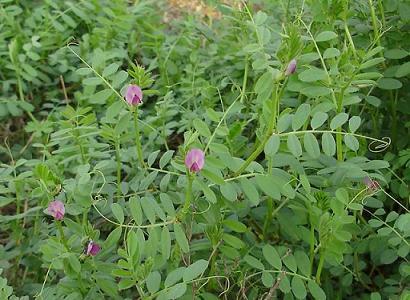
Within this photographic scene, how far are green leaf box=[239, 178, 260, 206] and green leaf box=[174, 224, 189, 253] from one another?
15 centimetres

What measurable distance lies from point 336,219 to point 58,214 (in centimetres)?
57

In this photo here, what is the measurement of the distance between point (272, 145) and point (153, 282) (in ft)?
1.13

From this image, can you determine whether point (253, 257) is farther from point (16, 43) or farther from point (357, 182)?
point (16, 43)

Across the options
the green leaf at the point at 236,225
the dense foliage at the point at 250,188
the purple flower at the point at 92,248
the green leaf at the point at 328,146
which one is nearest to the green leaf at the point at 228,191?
the dense foliage at the point at 250,188

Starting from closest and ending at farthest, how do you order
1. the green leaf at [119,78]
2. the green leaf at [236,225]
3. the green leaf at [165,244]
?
the green leaf at [165,244] → the green leaf at [236,225] → the green leaf at [119,78]

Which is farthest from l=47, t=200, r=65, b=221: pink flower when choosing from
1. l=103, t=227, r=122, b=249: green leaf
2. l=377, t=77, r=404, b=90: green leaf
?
l=377, t=77, r=404, b=90: green leaf

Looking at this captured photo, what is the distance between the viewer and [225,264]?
1.57 m

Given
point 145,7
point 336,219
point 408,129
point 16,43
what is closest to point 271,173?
point 336,219

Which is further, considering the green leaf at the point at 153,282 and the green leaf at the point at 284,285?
the green leaf at the point at 284,285

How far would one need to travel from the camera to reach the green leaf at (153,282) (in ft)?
4.60

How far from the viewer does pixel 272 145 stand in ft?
4.62

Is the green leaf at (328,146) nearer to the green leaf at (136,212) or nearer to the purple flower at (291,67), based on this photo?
the purple flower at (291,67)

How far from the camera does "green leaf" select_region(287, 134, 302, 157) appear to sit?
1.44m

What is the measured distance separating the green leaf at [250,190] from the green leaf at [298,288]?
202mm
